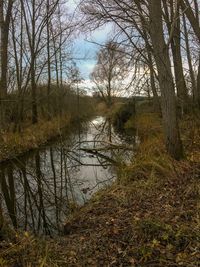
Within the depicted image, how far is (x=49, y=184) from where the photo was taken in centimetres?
1084

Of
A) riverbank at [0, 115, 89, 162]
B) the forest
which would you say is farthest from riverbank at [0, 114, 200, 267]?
riverbank at [0, 115, 89, 162]

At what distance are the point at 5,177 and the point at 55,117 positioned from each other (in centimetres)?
1520

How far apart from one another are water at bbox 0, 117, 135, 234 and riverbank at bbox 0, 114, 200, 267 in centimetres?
81

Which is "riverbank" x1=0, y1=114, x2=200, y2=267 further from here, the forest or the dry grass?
the dry grass

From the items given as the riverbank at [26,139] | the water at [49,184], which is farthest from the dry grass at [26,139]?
the water at [49,184]

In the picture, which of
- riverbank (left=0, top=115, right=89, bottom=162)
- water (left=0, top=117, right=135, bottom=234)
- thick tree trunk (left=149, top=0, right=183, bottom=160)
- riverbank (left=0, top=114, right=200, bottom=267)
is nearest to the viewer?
riverbank (left=0, top=114, right=200, bottom=267)

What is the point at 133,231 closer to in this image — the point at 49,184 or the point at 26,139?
the point at 49,184

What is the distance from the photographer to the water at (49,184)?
26.3 ft

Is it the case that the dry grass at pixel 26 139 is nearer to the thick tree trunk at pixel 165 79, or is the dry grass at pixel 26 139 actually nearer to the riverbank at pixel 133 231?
the thick tree trunk at pixel 165 79

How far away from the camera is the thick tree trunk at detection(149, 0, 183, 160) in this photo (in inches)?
352

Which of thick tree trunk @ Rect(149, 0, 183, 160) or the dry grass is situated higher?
thick tree trunk @ Rect(149, 0, 183, 160)

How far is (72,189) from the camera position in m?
10.2

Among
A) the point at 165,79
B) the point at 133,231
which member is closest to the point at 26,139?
the point at 165,79

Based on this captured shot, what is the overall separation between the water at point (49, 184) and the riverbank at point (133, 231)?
81cm
